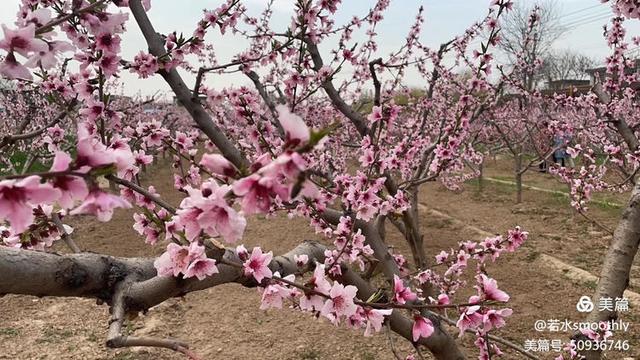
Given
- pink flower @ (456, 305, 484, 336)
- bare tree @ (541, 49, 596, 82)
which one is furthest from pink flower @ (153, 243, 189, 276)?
bare tree @ (541, 49, 596, 82)

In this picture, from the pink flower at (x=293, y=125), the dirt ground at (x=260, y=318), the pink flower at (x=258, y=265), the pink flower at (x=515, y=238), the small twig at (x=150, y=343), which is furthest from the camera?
the dirt ground at (x=260, y=318)

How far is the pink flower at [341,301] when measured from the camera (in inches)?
56.6

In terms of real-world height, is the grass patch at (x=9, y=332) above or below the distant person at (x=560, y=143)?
below

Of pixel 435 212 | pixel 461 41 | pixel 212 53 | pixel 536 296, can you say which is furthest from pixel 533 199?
pixel 212 53

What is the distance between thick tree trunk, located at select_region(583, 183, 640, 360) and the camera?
2559mm

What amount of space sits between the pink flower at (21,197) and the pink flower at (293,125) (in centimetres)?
37

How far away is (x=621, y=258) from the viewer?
2.58 metres

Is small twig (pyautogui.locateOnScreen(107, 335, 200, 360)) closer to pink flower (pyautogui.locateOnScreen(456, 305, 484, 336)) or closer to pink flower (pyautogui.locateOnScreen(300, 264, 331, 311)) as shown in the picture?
pink flower (pyautogui.locateOnScreen(300, 264, 331, 311))

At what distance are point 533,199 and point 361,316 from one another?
1114cm

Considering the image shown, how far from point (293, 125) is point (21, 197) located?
17.5 inches

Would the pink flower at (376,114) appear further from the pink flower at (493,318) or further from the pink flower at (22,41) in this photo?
the pink flower at (22,41)

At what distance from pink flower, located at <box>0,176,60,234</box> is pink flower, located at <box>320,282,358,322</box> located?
88 centimetres

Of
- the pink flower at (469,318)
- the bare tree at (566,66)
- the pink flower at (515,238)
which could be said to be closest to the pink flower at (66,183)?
the pink flower at (469,318)

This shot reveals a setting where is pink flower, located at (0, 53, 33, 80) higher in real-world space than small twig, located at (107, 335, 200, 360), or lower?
higher
